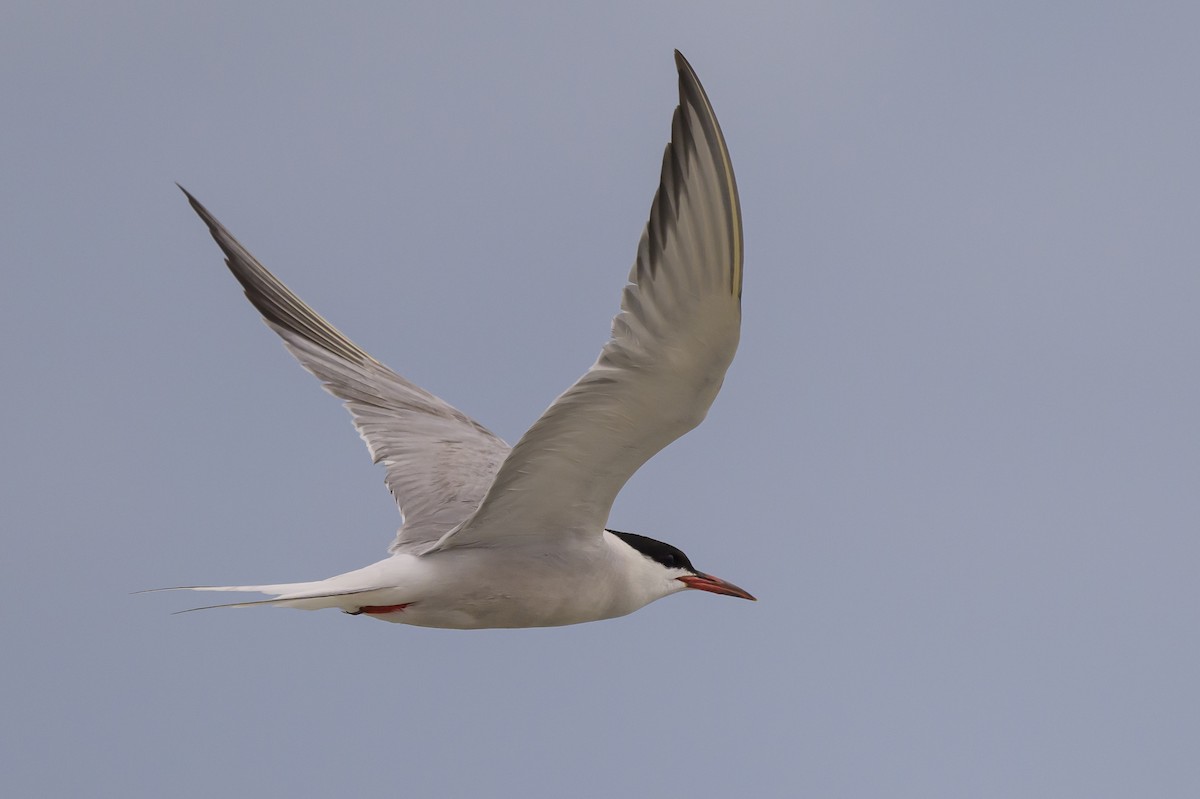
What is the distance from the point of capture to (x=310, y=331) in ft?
28.7

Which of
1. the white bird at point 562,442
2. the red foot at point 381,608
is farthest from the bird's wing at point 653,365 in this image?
the red foot at point 381,608

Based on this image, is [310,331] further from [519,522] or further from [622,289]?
[622,289]

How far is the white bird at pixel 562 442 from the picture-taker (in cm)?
495

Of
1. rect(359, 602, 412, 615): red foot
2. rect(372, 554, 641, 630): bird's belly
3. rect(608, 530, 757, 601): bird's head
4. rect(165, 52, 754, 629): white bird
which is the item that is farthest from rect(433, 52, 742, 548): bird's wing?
rect(608, 530, 757, 601): bird's head

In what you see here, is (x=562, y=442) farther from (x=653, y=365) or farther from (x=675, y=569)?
(x=675, y=569)

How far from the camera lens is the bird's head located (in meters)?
7.02

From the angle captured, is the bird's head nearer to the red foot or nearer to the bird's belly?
the bird's belly

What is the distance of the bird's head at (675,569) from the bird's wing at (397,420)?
0.89m

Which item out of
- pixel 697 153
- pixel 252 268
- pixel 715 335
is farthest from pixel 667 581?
pixel 252 268

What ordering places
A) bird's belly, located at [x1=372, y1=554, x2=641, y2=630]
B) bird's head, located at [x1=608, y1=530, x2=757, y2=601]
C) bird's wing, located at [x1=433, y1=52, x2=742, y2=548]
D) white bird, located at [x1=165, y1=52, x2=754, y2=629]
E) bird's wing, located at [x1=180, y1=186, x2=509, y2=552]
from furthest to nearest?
bird's wing, located at [x1=180, y1=186, x2=509, y2=552]
bird's head, located at [x1=608, y1=530, x2=757, y2=601]
bird's belly, located at [x1=372, y1=554, x2=641, y2=630]
white bird, located at [x1=165, y1=52, x2=754, y2=629]
bird's wing, located at [x1=433, y1=52, x2=742, y2=548]

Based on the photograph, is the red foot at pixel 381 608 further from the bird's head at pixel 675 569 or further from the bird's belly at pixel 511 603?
the bird's head at pixel 675 569

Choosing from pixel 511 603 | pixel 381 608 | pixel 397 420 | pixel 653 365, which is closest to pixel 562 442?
pixel 653 365

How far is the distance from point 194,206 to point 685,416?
4.04 metres

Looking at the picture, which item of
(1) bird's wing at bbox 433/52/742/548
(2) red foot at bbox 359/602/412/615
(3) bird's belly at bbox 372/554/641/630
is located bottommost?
(2) red foot at bbox 359/602/412/615
